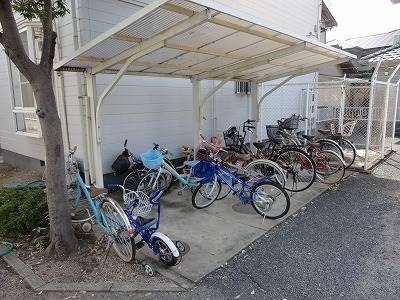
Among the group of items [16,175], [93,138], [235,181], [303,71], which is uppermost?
[303,71]

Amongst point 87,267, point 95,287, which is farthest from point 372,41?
point 95,287

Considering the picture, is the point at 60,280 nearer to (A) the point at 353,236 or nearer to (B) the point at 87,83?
(B) the point at 87,83

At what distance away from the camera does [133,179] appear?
5.29 m

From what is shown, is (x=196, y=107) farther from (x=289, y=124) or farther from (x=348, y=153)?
(x=348, y=153)

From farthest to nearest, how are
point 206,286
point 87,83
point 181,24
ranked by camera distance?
1. point 87,83
2. point 181,24
3. point 206,286

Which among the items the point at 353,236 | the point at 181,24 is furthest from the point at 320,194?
the point at 181,24

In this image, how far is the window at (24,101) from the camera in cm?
588

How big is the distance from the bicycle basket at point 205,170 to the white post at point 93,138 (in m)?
1.48

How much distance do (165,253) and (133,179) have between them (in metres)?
2.47

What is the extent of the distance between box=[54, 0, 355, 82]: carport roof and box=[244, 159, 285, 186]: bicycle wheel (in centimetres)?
167

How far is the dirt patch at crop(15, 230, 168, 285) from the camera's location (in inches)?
115

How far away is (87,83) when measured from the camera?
451 cm

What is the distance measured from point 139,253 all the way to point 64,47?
3621mm

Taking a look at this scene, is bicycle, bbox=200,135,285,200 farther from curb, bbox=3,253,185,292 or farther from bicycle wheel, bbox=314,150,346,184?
curb, bbox=3,253,185,292
